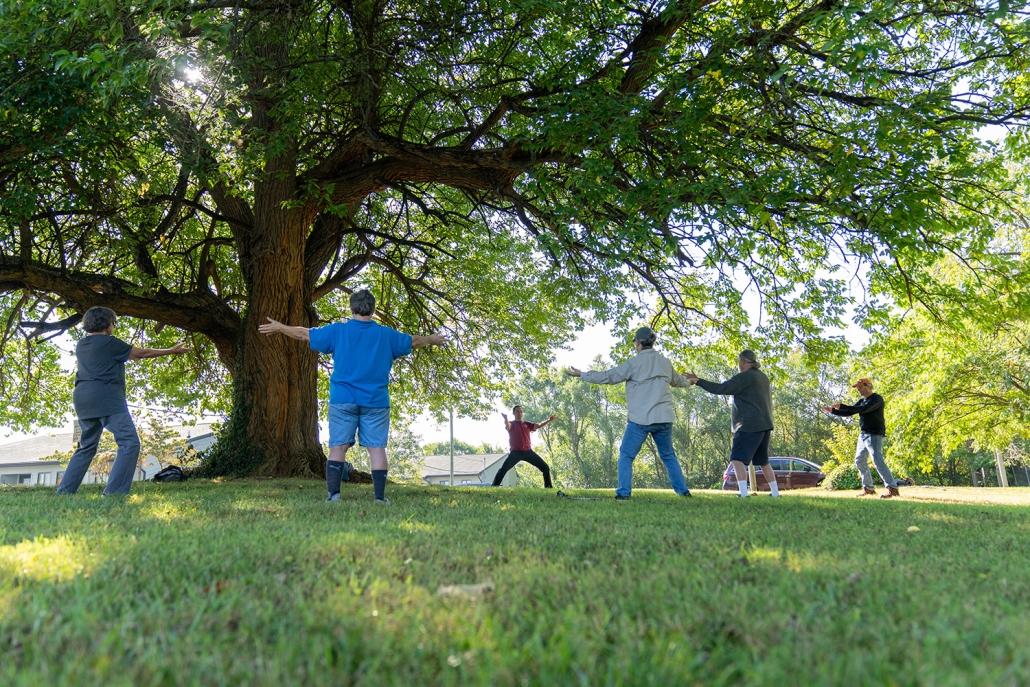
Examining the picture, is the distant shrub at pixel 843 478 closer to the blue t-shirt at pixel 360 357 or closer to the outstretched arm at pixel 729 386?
the outstretched arm at pixel 729 386

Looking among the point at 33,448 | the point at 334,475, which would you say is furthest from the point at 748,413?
the point at 33,448

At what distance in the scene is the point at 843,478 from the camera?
30.2 meters

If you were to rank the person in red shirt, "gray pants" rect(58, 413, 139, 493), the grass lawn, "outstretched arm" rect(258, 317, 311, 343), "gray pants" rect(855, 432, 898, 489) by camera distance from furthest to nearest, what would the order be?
the person in red shirt → "gray pants" rect(855, 432, 898, 489) → "gray pants" rect(58, 413, 139, 493) → "outstretched arm" rect(258, 317, 311, 343) → the grass lawn

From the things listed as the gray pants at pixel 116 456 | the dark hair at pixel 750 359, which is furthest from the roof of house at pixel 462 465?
the gray pants at pixel 116 456

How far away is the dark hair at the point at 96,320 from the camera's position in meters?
7.53

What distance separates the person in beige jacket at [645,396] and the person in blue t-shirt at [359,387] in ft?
8.74

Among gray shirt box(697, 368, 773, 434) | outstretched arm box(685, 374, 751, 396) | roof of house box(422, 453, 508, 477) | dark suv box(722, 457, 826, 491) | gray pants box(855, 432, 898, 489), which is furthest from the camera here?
roof of house box(422, 453, 508, 477)

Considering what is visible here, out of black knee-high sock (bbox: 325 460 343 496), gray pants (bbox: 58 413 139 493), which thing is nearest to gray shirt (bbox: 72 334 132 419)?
gray pants (bbox: 58 413 139 493)

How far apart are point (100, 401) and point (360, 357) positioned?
3.32 metres

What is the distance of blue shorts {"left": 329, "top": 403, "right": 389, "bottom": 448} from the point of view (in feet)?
21.9

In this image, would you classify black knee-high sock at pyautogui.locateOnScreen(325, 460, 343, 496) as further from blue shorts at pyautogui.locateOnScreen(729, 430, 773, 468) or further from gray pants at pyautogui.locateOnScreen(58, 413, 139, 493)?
blue shorts at pyautogui.locateOnScreen(729, 430, 773, 468)

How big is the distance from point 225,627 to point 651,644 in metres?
1.36

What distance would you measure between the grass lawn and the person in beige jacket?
4.02m

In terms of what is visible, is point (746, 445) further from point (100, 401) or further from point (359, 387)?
point (100, 401)
